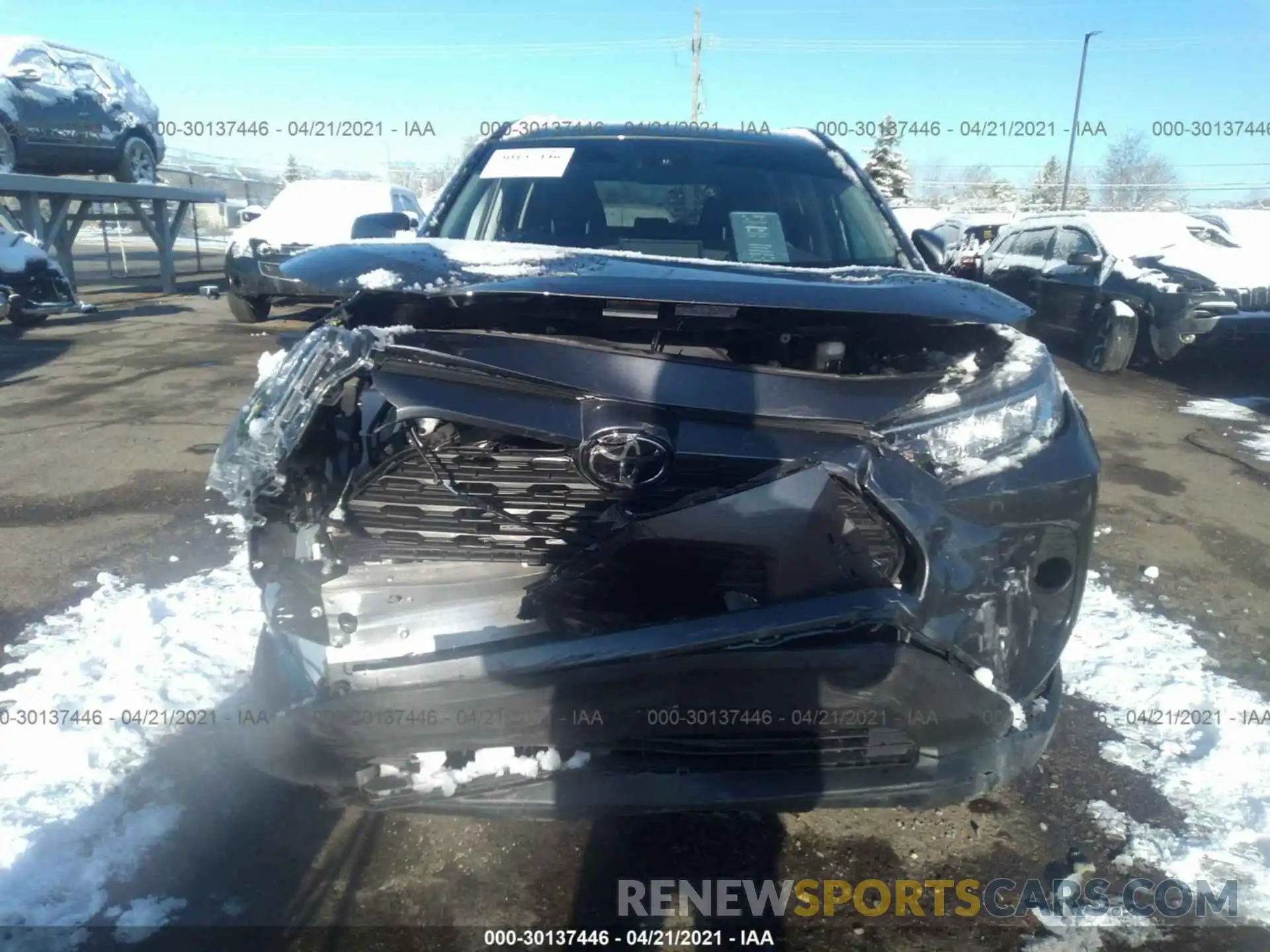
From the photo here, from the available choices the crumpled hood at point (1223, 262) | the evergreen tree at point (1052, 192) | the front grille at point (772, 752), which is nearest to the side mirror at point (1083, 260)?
the crumpled hood at point (1223, 262)

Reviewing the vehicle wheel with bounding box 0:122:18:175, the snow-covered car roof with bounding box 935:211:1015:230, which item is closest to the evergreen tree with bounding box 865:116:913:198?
the snow-covered car roof with bounding box 935:211:1015:230

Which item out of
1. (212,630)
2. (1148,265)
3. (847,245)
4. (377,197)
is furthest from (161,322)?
(1148,265)

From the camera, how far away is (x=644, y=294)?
6.24 ft

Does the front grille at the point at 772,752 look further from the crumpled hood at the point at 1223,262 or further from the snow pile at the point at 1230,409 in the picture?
the crumpled hood at the point at 1223,262

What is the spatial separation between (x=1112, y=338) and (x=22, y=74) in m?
13.7

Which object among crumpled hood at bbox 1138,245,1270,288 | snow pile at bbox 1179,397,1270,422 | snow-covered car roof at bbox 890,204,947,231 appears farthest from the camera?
snow-covered car roof at bbox 890,204,947,231

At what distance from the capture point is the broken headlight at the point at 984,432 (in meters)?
1.84

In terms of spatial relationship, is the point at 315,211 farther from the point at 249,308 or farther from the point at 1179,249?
the point at 1179,249

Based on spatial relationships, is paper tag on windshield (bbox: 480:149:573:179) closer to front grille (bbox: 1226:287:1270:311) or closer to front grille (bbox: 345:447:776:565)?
front grille (bbox: 345:447:776:565)

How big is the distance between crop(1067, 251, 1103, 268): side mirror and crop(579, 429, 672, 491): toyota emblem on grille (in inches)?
356

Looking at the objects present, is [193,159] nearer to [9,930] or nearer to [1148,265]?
[1148,265]

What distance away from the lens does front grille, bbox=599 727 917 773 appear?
1.87 metres

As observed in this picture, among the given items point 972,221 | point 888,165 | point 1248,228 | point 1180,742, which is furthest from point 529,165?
point 888,165

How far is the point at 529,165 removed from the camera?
360 centimetres
